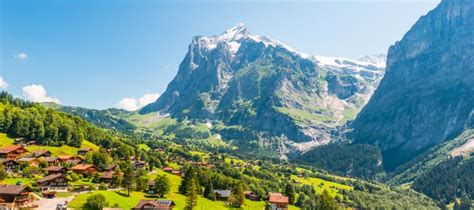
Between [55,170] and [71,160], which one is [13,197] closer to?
[55,170]

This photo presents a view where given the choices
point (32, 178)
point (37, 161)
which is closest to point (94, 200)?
point (32, 178)

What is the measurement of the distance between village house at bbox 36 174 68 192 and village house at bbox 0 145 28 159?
28.7 metres

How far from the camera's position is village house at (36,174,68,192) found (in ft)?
403

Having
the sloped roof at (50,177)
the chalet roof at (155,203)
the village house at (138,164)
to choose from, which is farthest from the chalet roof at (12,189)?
the village house at (138,164)

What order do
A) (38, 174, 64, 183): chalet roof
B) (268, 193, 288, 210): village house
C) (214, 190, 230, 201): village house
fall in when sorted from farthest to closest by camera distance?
(268, 193, 288, 210): village house
(214, 190, 230, 201): village house
(38, 174, 64, 183): chalet roof

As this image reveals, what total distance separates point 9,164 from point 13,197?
40484 mm

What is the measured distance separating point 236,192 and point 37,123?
303 ft

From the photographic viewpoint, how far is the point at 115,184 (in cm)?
Result: 13925

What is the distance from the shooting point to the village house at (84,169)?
144 meters

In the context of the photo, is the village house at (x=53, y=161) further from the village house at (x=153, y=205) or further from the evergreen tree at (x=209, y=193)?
the evergreen tree at (x=209, y=193)

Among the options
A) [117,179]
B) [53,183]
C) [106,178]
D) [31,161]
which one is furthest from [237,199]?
[31,161]

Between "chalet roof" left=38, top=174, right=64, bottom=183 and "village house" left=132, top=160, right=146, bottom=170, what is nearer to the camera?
"chalet roof" left=38, top=174, right=64, bottom=183

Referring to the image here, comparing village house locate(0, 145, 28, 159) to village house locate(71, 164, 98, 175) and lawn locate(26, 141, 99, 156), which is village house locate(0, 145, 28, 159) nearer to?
lawn locate(26, 141, 99, 156)

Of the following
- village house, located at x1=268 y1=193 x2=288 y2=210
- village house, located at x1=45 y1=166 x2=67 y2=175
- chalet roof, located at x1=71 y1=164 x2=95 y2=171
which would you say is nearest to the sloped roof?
village house, located at x1=45 y1=166 x2=67 y2=175
